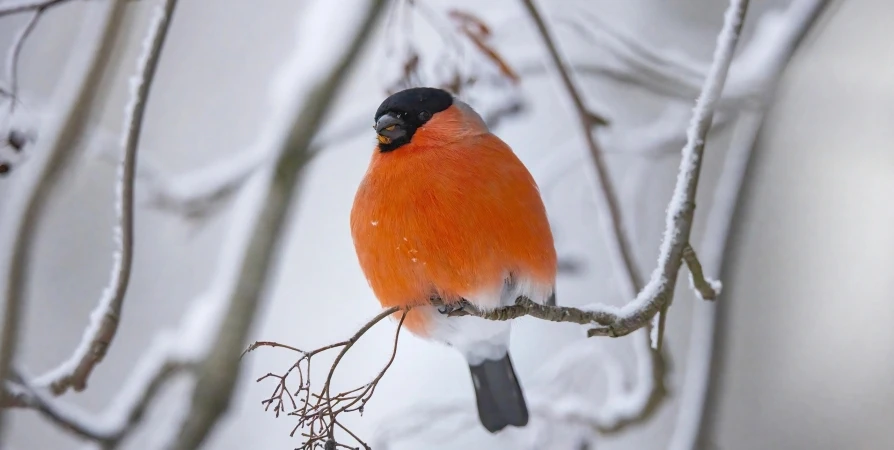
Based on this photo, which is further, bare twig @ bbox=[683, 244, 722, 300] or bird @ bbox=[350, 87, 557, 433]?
bird @ bbox=[350, 87, 557, 433]

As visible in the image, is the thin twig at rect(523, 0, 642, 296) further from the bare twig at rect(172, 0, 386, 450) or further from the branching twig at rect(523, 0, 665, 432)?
the bare twig at rect(172, 0, 386, 450)

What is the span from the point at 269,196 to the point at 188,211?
425 millimetres

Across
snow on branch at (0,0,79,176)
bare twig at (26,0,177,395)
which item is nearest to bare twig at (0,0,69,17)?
snow on branch at (0,0,79,176)

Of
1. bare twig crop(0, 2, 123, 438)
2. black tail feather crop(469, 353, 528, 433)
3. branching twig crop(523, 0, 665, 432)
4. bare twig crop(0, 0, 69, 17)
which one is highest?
bare twig crop(0, 0, 69, 17)

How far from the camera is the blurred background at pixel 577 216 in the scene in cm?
179

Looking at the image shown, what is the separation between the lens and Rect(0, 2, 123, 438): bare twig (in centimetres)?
134

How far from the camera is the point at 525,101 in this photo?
73.5 inches

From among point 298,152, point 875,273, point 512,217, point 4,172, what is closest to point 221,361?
point 298,152

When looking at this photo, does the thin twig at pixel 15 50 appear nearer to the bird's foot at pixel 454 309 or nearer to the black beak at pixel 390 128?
the black beak at pixel 390 128

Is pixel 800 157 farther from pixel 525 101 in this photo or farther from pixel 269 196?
pixel 269 196

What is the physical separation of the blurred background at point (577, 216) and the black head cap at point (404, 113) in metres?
0.10

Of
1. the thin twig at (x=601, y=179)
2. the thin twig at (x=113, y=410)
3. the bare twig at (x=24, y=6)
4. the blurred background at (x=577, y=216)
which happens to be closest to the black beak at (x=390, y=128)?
the blurred background at (x=577, y=216)

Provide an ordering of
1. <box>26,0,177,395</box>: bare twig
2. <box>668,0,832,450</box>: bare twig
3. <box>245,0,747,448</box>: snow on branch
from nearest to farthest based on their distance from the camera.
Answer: <box>245,0,747,448</box>: snow on branch
<box>26,0,177,395</box>: bare twig
<box>668,0,832,450</box>: bare twig

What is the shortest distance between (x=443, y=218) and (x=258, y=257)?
68 centimetres
